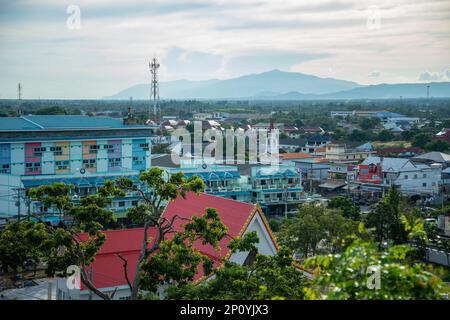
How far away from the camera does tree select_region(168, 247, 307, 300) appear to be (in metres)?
5.71

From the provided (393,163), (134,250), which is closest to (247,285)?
(134,250)

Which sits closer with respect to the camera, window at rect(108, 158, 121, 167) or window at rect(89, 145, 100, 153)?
window at rect(89, 145, 100, 153)

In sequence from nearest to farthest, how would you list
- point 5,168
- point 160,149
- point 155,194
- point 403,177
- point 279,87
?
point 155,194 → point 5,168 → point 403,177 → point 160,149 → point 279,87

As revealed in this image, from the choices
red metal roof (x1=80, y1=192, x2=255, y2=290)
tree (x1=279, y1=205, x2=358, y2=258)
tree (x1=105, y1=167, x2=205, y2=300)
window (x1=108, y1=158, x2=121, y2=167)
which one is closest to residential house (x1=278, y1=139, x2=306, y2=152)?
window (x1=108, y1=158, x2=121, y2=167)

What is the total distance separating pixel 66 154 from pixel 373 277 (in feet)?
56.0

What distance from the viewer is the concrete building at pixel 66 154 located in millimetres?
17375

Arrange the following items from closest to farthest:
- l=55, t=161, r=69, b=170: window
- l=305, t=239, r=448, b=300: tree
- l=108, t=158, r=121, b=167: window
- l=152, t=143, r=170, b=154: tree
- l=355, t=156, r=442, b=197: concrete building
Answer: l=305, t=239, r=448, b=300: tree < l=55, t=161, r=69, b=170: window < l=108, t=158, r=121, b=167: window < l=355, t=156, r=442, b=197: concrete building < l=152, t=143, r=170, b=154: tree

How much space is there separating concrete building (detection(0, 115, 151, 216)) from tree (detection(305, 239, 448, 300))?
45.4 ft

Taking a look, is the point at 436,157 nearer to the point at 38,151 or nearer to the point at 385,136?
the point at 385,136

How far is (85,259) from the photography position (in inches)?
249

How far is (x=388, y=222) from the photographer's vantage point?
13.9 metres

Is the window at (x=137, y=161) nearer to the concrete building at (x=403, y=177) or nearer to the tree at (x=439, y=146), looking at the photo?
the concrete building at (x=403, y=177)

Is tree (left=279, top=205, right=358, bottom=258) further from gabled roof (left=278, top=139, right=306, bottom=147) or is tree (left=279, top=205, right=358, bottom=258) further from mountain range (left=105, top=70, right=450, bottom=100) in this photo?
mountain range (left=105, top=70, right=450, bottom=100)
